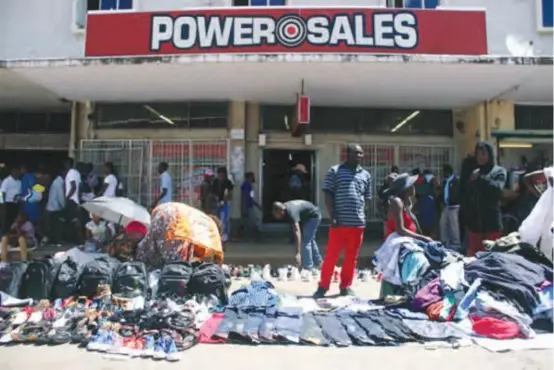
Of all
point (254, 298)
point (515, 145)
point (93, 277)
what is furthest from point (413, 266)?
point (515, 145)

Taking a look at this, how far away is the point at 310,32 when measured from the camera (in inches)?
332

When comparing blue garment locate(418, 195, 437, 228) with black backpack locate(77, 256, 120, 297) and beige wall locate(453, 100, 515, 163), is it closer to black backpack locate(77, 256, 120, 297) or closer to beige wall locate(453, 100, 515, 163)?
beige wall locate(453, 100, 515, 163)

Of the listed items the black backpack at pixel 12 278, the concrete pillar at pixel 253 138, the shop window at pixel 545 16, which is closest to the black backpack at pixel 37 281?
the black backpack at pixel 12 278

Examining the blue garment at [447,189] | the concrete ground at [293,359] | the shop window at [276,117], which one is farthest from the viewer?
the shop window at [276,117]

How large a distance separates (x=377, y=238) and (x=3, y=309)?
7.97 metres

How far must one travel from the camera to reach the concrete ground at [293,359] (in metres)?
3.86

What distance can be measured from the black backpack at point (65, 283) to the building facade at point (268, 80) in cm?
405

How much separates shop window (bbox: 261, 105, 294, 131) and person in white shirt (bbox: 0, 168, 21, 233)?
523cm

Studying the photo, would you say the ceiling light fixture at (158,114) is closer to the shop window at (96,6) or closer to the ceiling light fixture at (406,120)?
the shop window at (96,6)

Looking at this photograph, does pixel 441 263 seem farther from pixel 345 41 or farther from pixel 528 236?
pixel 345 41

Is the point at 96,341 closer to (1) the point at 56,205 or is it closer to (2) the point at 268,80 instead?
(2) the point at 268,80

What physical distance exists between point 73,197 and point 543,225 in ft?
26.7

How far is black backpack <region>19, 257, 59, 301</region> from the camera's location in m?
5.50

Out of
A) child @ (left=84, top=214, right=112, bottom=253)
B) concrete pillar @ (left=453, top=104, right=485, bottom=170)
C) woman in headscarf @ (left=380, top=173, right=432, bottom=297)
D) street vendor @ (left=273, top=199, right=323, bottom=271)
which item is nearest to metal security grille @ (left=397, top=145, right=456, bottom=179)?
concrete pillar @ (left=453, top=104, right=485, bottom=170)
